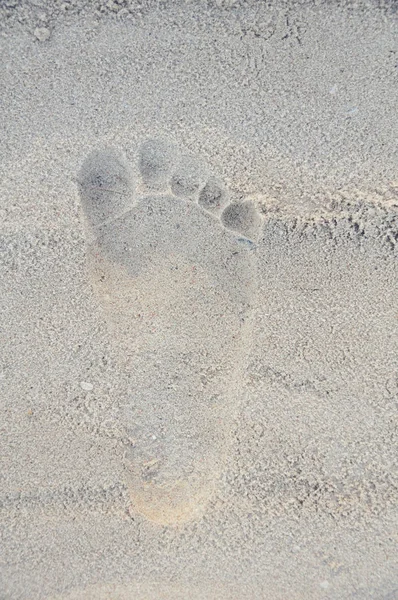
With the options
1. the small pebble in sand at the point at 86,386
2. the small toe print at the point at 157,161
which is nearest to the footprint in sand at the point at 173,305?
the small toe print at the point at 157,161

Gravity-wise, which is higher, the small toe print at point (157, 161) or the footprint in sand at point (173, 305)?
the small toe print at point (157, 161)

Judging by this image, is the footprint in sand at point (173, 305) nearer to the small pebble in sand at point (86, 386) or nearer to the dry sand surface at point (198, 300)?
the dry sand surface at point (198, 300)

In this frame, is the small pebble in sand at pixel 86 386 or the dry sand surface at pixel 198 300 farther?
the small pebble in sand at pixel 86 386

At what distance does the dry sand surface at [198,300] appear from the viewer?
1937 mm

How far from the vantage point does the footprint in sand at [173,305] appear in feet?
6.52

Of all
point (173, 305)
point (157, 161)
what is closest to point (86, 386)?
point (173, 305)

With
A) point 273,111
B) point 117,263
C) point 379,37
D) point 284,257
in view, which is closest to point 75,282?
point 117,263

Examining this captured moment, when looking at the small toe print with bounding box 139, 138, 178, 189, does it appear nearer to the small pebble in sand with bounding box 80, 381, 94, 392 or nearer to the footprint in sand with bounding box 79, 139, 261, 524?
the footprint in sand with bounding box 79, 139, 261, 524

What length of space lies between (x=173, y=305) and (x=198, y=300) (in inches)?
3.8

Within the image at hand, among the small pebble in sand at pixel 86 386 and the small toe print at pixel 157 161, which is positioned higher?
the small toe print at pixel 157 161

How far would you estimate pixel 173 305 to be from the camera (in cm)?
203

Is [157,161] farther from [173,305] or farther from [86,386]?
[86,386]

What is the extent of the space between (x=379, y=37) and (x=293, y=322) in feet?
3.43

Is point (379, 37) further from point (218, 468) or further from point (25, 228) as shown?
point (218, 468)
